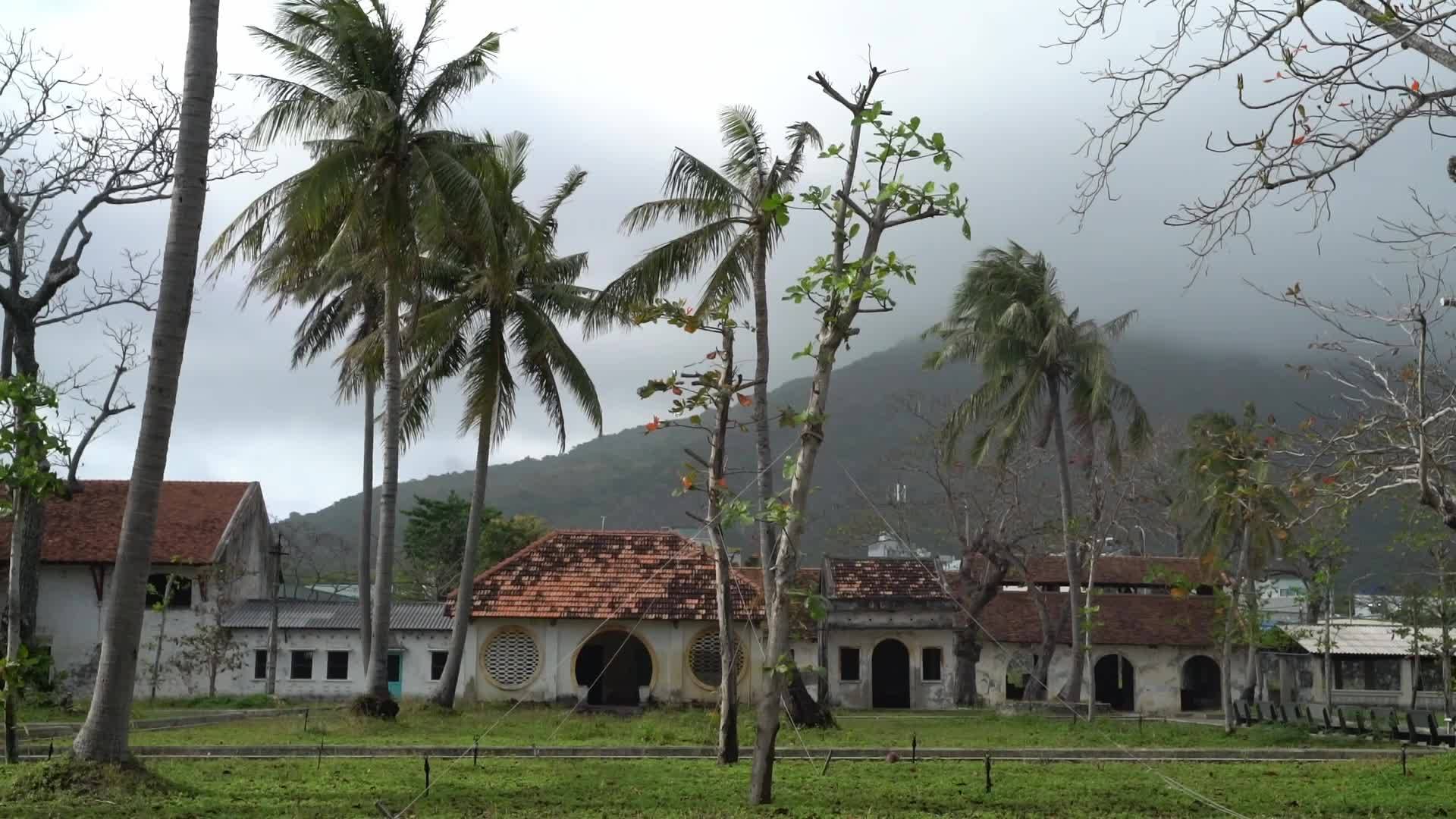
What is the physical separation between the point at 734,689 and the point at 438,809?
5977mm

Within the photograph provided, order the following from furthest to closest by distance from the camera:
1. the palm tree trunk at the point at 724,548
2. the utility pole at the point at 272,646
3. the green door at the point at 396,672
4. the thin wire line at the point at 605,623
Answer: the green door at the point at 396,672
the utility pole at the point at 272,646
the palm tree trunk at the point at 724,548
the thin wire line at the point at 605,623

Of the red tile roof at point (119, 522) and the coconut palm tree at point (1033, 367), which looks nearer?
the coconut palm tree at point (1033, 367)

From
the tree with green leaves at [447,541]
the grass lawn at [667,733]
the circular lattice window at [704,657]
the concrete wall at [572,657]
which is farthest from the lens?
the tree with green leaves at [447,541]

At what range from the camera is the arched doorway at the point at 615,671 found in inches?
1315

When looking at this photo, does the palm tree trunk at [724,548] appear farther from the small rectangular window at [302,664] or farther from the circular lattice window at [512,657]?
the small rectangular window at [302,664]

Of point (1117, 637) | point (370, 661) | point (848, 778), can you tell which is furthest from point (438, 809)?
point (1117, 637)

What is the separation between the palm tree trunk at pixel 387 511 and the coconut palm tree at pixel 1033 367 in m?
14.5

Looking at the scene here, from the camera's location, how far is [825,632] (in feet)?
108

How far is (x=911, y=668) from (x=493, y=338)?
1493 cm

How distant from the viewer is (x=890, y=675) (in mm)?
37219

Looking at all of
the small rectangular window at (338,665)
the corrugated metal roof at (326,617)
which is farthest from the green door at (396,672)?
the small rectangular window at (338,665)

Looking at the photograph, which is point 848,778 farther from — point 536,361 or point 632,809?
point 536,361

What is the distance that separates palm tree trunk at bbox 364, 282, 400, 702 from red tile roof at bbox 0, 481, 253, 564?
45.1 feet

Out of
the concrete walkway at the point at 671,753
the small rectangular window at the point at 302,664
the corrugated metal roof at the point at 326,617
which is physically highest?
the corrugated metal roof at the point at 326,617
